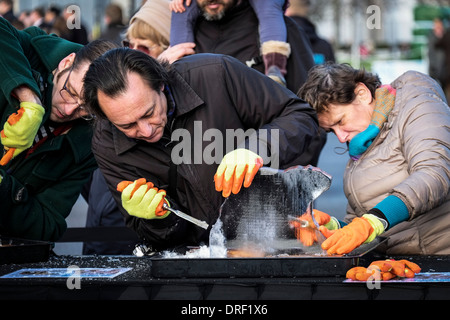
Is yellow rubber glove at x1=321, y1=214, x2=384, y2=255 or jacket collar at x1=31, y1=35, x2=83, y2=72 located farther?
jacket collar at x1=31, y1=35, x2=83, y2=72

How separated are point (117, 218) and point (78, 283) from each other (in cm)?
161

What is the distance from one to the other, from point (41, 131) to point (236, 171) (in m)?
1.13

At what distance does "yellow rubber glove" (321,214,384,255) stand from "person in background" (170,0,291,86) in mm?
1297

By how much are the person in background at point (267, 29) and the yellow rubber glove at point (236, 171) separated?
1138 millimetres

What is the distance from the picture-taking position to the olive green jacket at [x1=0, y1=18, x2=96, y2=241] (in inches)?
109

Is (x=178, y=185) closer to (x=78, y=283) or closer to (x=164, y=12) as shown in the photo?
(x=78, y=283)

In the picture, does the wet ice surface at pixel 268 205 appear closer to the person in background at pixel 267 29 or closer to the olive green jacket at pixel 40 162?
the olive green jacket at pixel 40 162

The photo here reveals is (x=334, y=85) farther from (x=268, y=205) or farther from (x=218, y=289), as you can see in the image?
(x=218, y=289)

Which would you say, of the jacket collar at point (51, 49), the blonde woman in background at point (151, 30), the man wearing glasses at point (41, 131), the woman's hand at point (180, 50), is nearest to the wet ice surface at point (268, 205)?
the man wearing glasses at point (41, 131)

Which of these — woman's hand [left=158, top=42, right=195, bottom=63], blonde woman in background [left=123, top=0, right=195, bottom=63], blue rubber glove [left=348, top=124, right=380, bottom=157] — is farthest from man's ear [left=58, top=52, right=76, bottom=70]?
blue rubber glove [left=348, top=124, right=380, bottom=157]

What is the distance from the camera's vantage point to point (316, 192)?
2207 millimetres

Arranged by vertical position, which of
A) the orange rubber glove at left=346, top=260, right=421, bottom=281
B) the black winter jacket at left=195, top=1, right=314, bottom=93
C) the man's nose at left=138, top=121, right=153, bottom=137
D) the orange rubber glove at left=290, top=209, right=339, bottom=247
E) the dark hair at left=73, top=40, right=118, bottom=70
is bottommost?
the orange rubber glove at left=346, top=260, right=421, bottom=281

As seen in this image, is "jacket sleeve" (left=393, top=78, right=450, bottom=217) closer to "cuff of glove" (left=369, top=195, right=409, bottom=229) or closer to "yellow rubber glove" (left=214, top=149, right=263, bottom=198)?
"cuff of glove" (left=369, top=195, right=409, bottom=229)
